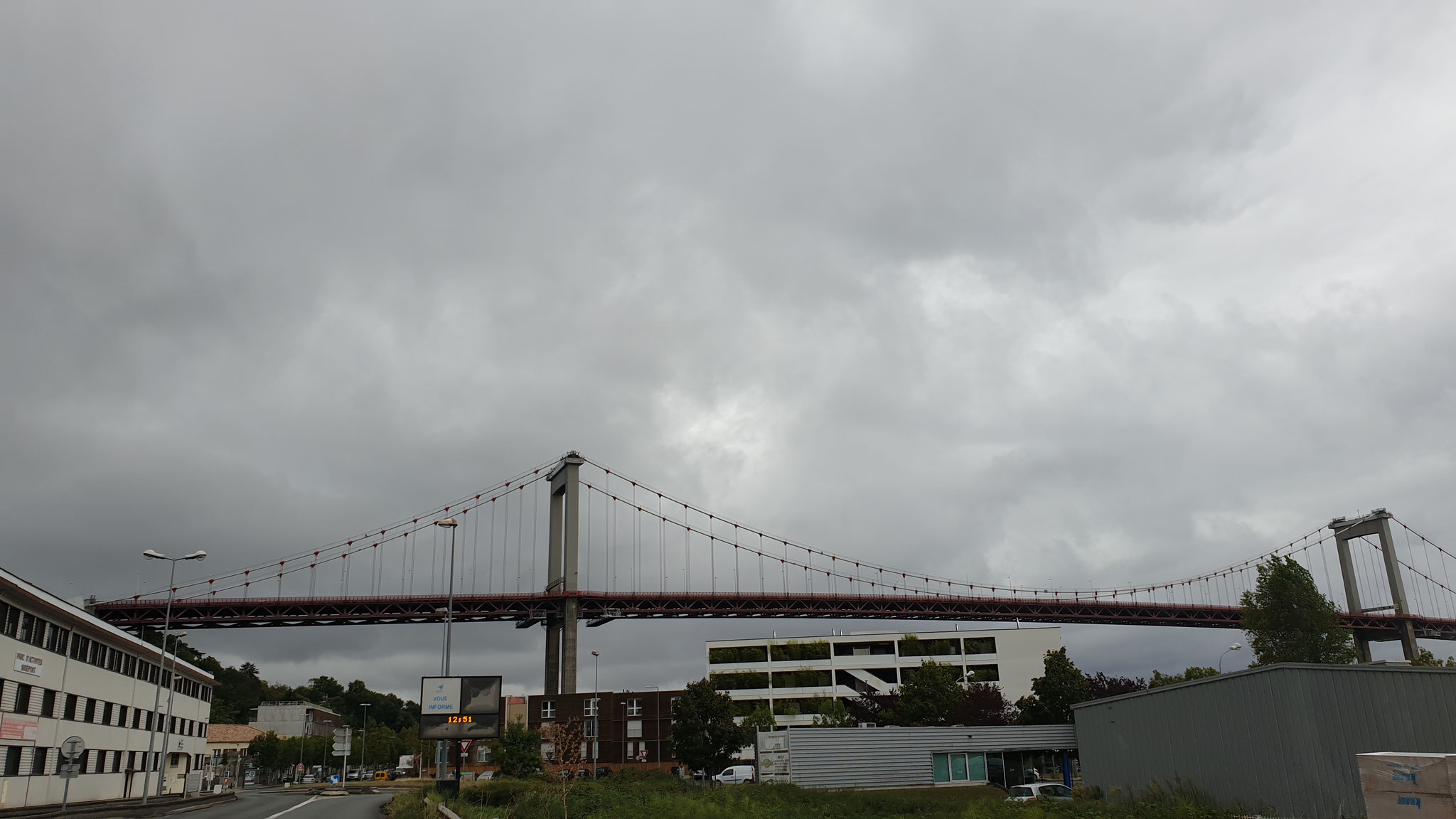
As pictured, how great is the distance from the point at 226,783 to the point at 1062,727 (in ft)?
220

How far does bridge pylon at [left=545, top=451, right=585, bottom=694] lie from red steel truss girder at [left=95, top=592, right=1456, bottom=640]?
Result: 126 cm

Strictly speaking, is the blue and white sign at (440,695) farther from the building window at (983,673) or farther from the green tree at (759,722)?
the building window at (983,673)

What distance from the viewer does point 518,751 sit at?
66.6m

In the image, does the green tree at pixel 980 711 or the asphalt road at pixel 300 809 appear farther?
the green tree at pixel 980 711

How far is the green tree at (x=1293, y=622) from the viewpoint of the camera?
57.6 m

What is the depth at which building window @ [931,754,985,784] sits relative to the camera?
4631cm

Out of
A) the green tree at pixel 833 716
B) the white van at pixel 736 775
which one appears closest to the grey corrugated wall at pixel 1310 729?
the white van at pixel 736 775

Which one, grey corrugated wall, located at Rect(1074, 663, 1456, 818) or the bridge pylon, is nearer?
grey corrugated wall, located at Rect(1074, 663, 1456, 818)

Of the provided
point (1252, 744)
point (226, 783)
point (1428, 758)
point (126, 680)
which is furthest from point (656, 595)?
point (1428, 758)

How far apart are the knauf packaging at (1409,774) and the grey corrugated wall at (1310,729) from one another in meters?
9.31

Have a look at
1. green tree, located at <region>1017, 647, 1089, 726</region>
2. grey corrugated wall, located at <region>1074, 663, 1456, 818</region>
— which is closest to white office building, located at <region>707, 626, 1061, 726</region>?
green tree, located at <region>1017, 647, 1089, 726</region>

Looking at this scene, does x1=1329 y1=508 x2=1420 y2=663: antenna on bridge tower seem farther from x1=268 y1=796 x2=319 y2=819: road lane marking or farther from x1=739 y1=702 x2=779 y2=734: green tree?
x1=268 y1=796 x2=319 y2=819: road lane marking

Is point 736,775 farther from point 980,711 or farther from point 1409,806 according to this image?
point 1409,806

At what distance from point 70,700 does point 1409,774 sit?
160 feet
